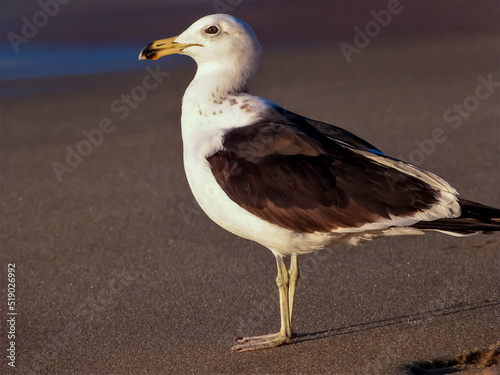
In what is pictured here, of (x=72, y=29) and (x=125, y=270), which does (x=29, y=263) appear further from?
(x=72, y=29)

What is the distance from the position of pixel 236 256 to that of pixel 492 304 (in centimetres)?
150

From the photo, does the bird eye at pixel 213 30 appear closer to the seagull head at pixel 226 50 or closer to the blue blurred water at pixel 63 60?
the seagull head at pixel 226 50

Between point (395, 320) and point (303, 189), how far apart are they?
0.88m

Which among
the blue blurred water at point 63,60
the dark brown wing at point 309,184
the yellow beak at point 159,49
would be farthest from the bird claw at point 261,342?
the blue blurred water at point 63,60

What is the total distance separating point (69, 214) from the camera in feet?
18.3

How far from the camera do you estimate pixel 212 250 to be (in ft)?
16.4

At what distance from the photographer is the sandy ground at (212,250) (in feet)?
12.8

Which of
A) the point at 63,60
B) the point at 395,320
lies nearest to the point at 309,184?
the point at 395,320

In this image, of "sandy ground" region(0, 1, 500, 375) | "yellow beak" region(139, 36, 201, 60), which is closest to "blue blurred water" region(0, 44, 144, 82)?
"sandy ground" region(0, 1, 500, 375)

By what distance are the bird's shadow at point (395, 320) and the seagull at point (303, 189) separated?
0.13 metres

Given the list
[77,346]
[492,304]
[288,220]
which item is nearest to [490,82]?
[492,304]

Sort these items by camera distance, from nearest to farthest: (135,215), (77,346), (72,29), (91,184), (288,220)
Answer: (288,220), (77,346), (135,215), (91,184), (72,29)

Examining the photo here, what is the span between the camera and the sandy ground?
391cm

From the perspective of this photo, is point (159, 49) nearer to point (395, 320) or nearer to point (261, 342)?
point (261, 342)
